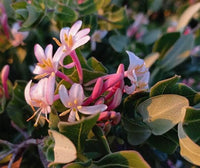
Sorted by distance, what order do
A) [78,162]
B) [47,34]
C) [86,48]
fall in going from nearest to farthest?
1. [78,162]
2. [86,48]
3. [47,34]

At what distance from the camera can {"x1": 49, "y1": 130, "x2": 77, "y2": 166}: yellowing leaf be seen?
452 mm

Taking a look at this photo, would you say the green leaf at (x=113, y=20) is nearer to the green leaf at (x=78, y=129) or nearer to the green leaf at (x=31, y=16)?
the green leaf at (x=31, y=16)

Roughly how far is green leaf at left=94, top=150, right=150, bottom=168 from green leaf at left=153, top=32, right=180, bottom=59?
1.55 ft

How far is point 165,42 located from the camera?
0.88m

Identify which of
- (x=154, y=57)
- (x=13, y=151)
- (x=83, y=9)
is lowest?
(x=13, y=151)

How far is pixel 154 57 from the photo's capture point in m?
0.82

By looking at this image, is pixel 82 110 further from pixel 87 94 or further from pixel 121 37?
pixel 121 37

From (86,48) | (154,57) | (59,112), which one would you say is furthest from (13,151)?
(154,57)

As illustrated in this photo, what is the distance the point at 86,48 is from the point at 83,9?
10cm

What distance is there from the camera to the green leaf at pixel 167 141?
0.56m

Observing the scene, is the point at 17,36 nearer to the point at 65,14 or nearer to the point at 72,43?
the point at 65,14

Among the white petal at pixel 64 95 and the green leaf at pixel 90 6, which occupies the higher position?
the green leaf at pixel 90 6

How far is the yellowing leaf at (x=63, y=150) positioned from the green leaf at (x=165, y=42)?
50 cm

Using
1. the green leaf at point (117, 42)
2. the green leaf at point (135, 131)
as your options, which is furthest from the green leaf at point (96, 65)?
the green leaf at point (117, 42)
